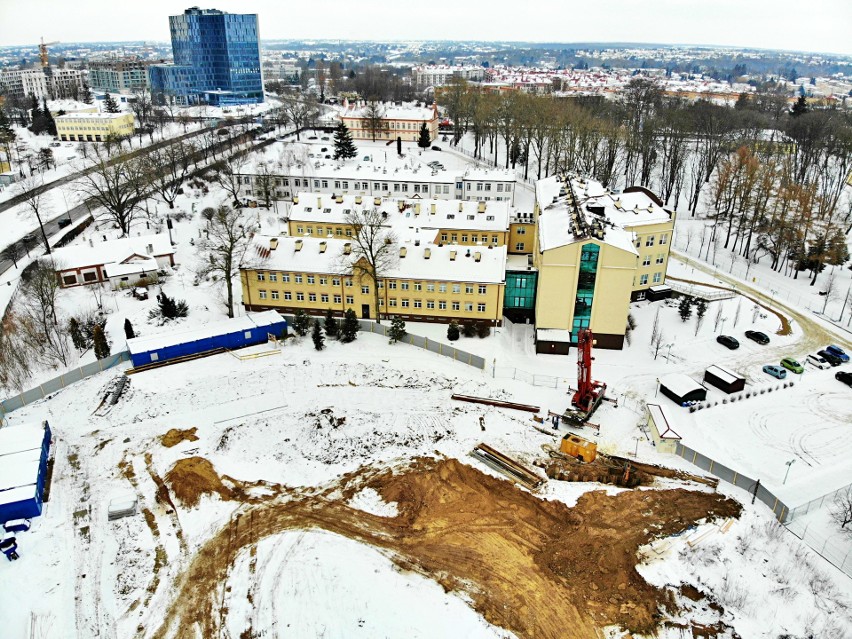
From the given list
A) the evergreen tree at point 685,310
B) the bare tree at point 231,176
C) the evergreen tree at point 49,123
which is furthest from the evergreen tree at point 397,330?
the evergreen tree at point 49,123

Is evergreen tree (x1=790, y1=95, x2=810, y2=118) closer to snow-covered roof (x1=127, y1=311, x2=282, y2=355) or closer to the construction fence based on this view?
snow-covered roof (x1=127, y1=311, x2=282, y2=355)

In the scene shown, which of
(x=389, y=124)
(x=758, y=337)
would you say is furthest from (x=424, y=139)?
(x=758, y=337)

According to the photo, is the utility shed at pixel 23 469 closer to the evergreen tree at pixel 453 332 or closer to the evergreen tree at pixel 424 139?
the evergreen tree at pixel 453 332

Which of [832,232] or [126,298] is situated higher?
[832,232]

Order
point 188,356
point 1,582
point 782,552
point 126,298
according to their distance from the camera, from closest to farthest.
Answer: point 1,582
point 782,552
point 188,356
point 126,298

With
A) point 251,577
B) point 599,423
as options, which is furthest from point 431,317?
point 251,577

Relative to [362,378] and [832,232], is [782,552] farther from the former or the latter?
[832,232]
